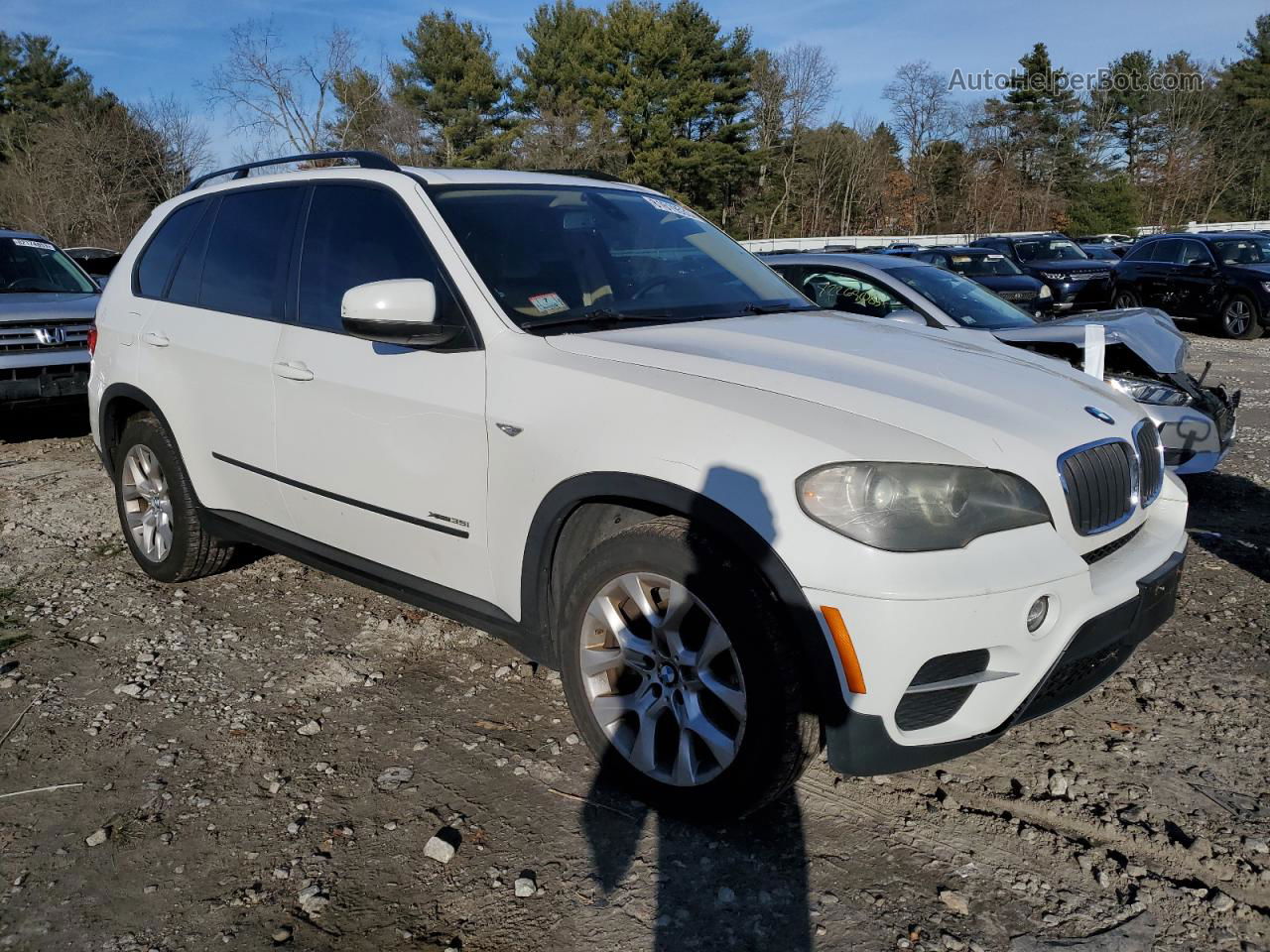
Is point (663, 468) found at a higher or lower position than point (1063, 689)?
higher

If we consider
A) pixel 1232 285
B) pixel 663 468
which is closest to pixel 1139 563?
pixel 663 468

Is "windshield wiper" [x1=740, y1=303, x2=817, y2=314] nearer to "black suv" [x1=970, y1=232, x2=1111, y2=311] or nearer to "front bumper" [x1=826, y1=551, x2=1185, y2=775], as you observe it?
"front bumper" [x1=826, y1=551, x2=1185, y2=775]

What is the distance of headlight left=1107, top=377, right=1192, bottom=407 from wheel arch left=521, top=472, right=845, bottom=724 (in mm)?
4154

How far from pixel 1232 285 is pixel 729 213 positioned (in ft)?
120

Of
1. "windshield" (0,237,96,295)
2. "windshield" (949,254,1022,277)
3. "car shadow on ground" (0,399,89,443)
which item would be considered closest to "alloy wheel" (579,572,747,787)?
"car shadow on ground" (0,399,89,443)

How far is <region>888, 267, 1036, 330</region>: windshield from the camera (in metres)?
6.75

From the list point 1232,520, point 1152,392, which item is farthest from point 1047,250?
point 1232,520

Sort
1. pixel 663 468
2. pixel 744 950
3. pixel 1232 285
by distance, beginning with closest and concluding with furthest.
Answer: pixel 744 950
pixel 663 468
pixel 1232 285

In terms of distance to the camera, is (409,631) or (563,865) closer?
(563,865)

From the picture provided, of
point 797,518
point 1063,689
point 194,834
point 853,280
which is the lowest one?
point 194,834

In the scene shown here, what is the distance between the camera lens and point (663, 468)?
2.55m

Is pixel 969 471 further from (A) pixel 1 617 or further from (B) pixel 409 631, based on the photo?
(A) pixel 1 617

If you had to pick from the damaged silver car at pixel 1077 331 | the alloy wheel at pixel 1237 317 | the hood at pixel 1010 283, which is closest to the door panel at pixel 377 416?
the damaged silver car at pixel 1077 331

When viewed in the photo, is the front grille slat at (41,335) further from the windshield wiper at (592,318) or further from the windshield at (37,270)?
the windshield wiper at (592,318)
